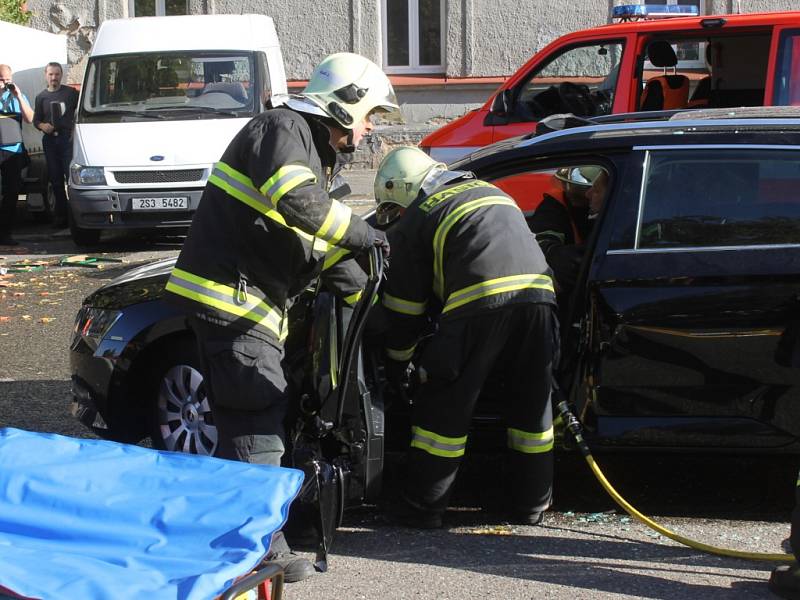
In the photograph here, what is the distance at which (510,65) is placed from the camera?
18.4 meters

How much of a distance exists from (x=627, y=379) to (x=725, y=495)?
884mm

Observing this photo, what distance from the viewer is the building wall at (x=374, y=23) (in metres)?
18.1

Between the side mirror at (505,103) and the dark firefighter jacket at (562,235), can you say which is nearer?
the dark firefighter jacket at (562,235)

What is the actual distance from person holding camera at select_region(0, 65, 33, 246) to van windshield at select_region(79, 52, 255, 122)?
0.97m

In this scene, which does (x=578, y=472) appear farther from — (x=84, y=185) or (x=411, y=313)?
(x=84, y=185)

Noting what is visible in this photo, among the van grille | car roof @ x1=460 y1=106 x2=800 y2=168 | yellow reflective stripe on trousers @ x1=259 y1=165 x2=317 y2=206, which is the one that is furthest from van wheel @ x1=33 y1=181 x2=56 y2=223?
yellow reflective stripe on trousers @ x1=259 y1=165 x2=317 y2=206

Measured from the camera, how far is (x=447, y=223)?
4.38 m

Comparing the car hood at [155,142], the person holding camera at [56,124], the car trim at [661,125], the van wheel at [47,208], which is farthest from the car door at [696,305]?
the van wheel at [47,208]

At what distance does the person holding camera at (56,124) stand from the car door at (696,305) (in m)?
9.67

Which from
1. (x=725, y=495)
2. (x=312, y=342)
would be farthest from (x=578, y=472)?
(x=312, y=342)

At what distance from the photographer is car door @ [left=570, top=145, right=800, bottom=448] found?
4.41 meters

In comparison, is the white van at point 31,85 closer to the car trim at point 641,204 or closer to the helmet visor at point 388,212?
the helmet visor at point 388,212

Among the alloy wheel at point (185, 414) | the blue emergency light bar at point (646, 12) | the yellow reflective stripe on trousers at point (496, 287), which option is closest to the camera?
the yellow reflective stripe on trousers at point (496, 287)

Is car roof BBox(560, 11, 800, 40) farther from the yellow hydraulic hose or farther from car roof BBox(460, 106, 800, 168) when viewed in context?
the yellow hydraulic hose
